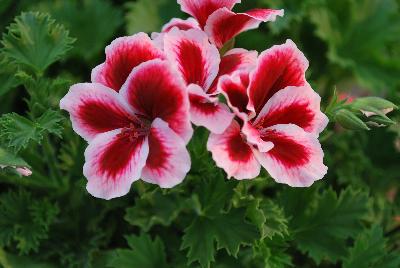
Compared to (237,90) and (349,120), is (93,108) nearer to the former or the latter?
(237,90)

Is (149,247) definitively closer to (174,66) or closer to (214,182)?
(214,182)

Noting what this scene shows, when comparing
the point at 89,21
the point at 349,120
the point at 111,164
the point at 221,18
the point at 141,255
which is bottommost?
the point at 141,255

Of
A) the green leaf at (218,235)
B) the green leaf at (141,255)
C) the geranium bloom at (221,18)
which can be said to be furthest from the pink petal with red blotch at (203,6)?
the green leaf at (141,255)

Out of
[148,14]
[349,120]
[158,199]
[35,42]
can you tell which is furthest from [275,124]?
[148,14]

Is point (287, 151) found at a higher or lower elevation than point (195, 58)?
lower

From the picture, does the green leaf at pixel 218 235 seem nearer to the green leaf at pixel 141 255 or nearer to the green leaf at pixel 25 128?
the green leaf at pixel 141 255

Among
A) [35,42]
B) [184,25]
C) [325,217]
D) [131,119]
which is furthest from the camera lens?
[325,217]
